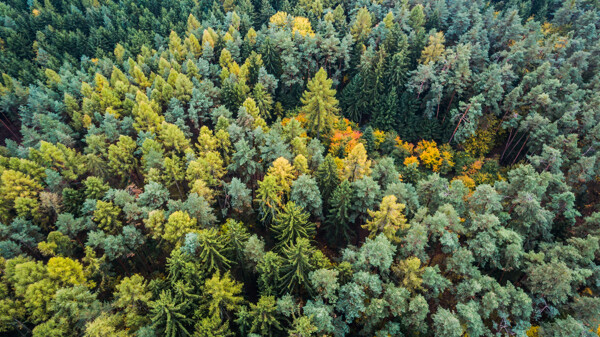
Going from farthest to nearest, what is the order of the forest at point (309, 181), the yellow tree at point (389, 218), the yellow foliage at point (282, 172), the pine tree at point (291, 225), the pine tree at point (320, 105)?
the pine tree at point (320, 105) < the yellow foliage at point (282, 172) < the pine tree at point (291, 225) < the yellow tree at point (389, 218) < the forest at point (309, 181)

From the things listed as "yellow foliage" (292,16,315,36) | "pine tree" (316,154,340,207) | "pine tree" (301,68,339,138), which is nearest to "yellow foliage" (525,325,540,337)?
"pine tree" (316,154,340,207)

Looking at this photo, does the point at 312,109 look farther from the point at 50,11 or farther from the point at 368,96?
the point at 50,11

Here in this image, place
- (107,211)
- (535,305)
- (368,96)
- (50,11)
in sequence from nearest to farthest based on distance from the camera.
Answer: (535,305)
(107,211)
(368,96)
(50,11)

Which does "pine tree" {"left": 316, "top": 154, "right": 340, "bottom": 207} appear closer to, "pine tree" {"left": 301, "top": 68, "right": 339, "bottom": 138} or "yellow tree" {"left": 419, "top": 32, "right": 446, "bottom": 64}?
"pine tree" {"left": 301, "top": 68, "right": 339, "bottom": 138}

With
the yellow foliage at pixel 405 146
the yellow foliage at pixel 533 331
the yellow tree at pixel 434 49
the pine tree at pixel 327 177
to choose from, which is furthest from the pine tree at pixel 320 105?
the yellow foliage at pixel 533 331

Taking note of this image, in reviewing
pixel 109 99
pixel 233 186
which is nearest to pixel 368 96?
pixel 233 186

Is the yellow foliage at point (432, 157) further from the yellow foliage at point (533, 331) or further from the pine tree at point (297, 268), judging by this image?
the pine tree at point (297, 268)
